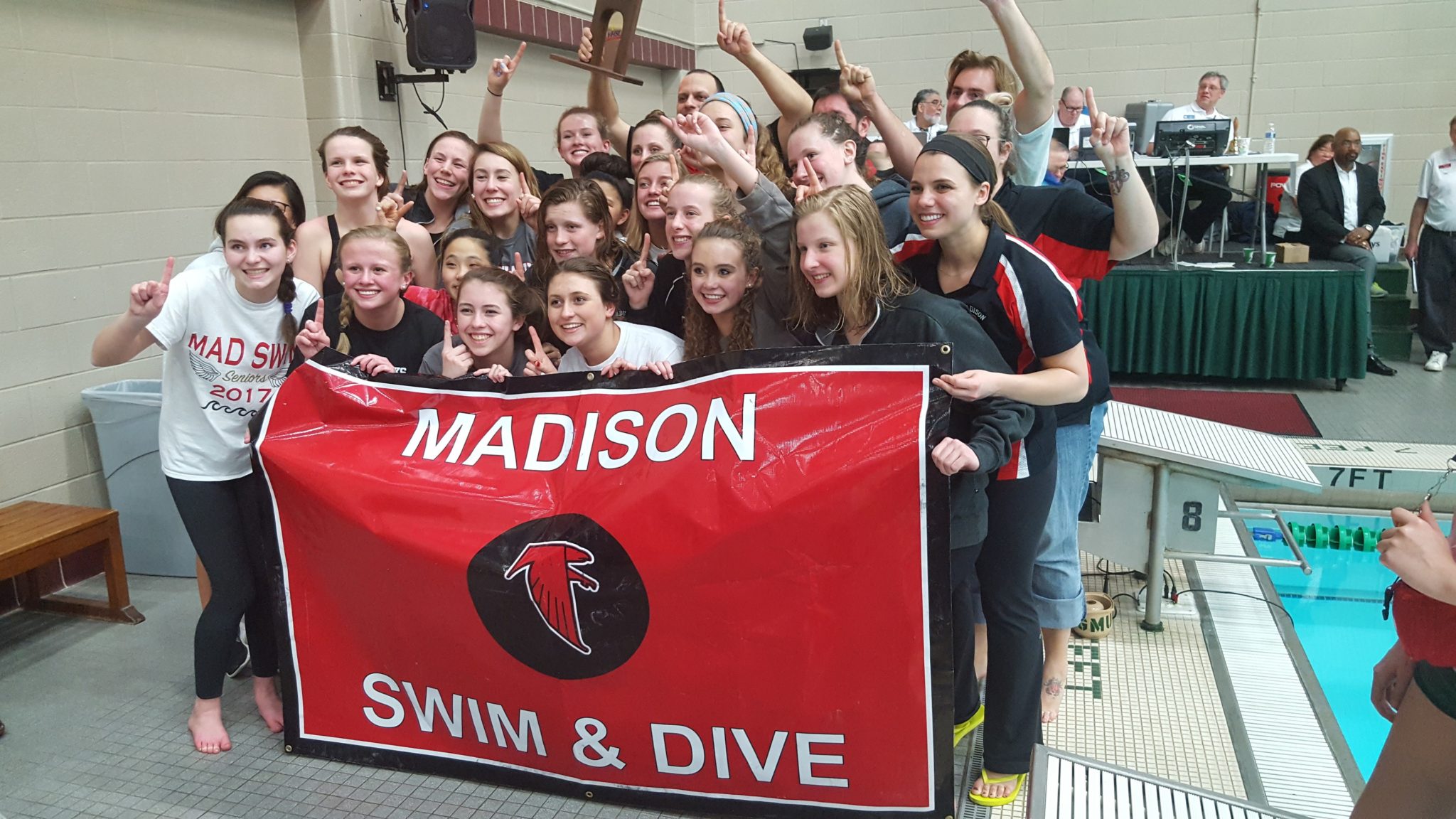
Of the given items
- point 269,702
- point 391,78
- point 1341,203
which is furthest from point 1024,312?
point 1341,203

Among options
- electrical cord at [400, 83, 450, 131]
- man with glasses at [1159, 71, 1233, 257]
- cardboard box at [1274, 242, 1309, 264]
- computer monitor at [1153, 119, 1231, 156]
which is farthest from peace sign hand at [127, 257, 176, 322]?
cardboard box at [1274, 242, 1309, 264]

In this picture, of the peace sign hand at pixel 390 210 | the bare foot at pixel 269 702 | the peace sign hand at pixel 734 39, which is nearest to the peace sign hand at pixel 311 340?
the peace sign hand at pixel 390 210

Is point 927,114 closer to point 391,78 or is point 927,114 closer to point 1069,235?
point 391,78

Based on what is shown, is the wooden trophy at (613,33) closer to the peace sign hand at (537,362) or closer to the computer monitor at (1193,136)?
the peace sign hand at (537,362)

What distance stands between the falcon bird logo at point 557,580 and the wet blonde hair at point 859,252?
0.77m

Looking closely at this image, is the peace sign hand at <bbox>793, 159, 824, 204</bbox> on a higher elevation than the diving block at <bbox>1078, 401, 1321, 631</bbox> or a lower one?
higher

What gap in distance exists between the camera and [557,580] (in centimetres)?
219

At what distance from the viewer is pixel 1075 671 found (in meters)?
3.07

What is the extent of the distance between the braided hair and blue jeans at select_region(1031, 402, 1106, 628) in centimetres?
200

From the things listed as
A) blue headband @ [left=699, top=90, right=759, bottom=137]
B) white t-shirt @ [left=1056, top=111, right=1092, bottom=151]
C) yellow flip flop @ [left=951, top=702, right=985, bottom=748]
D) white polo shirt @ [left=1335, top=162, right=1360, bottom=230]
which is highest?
white t-shirt @ [left=1056, top=111, right=1092, bottom=151]

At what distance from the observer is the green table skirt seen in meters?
6.33

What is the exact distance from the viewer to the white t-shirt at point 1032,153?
273cm

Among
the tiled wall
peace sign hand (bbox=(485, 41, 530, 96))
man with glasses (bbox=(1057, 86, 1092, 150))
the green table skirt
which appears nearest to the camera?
peace sign hand (bbox=(485, 41, 530, 96))

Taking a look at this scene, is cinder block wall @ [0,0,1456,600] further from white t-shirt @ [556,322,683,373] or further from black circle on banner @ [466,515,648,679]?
black circle on banner @ [466,515,648,679]
